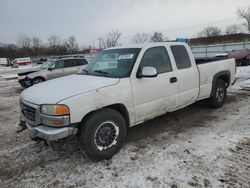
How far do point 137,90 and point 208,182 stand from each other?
1.78m

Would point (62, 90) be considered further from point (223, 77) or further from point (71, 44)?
point (71, 44)

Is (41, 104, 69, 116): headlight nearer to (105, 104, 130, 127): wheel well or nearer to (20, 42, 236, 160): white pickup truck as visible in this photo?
(20, 42, 236, 160): white pickup truck

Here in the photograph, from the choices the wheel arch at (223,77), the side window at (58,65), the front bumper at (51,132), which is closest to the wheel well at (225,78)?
the wheel arch at (223,77)

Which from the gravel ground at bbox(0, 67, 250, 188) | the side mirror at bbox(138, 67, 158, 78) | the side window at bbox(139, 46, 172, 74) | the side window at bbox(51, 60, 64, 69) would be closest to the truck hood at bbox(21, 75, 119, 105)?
the side mirror at bbox(138, 67, 158, 78)

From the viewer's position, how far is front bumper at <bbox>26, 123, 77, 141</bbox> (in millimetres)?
3055

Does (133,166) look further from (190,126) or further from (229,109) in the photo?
(229,109)

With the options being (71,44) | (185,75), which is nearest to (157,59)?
(185,75)

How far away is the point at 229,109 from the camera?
5.93 meters

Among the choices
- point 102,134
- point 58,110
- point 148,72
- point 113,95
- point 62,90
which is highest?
point 148,72

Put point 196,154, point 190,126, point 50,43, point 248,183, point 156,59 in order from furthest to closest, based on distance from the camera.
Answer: point 50,43 → point 190,126 → point 156,59 → point 196,154 → point 248,183

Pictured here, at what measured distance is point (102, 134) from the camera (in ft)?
11.5

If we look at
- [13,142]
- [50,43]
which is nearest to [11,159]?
[13,142]

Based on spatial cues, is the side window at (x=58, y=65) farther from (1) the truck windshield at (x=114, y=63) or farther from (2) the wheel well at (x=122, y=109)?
(2) the wheel well at (x=122, y=109)

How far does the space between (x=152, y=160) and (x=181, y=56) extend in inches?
94.7
